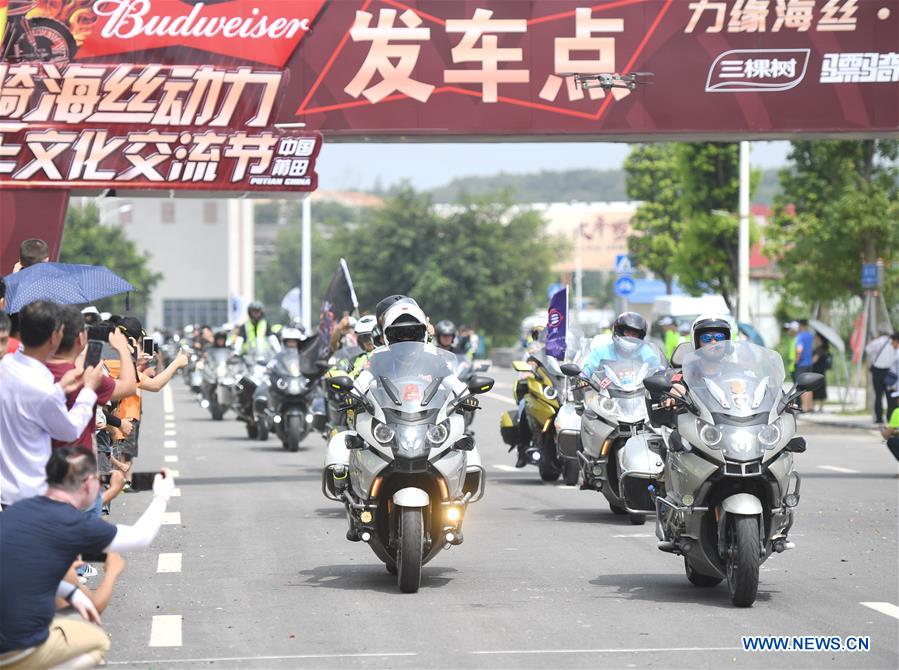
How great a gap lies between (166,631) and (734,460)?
→ 3.10m

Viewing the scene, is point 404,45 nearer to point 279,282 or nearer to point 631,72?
point 631,72

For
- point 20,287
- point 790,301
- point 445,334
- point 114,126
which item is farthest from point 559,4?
point 790,301

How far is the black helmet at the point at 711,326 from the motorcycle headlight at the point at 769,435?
1.50 meters

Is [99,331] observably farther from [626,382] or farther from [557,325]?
[557,325]

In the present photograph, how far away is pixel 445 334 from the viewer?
763 inches

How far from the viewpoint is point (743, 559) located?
9164mm

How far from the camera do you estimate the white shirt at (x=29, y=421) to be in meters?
7.56

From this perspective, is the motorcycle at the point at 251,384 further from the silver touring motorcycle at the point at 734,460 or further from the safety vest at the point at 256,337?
the silver touring motorcycle at the point at 734,460

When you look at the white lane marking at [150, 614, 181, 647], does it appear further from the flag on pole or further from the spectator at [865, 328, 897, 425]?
the spectator at [865, 328, 897, 425]

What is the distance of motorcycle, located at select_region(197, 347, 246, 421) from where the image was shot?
29375 millimetres

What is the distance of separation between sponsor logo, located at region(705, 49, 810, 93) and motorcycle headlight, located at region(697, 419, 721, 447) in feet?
34.8

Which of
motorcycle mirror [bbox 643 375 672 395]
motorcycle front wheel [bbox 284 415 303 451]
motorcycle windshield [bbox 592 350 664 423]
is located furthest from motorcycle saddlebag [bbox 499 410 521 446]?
motorcycle mirror [bbox 643 375 672 395]

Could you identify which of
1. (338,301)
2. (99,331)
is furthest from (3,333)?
(338,301)

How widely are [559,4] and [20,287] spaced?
382 inches
